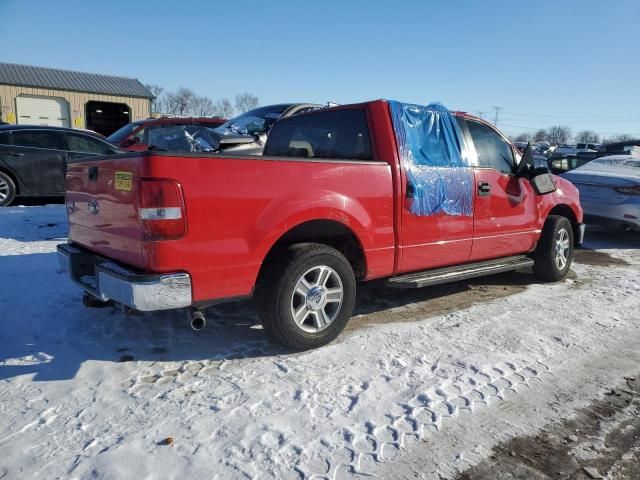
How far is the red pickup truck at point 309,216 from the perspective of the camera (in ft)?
9.91

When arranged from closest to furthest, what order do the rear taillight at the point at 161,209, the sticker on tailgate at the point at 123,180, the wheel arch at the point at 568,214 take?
the rear taillight at the point at 161,209 → the sticker on tailgate at the point at 123,180 → the wheel arch at the point at 568,214

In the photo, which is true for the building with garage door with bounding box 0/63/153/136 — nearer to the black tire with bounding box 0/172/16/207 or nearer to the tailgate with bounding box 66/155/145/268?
the black tire with bounding box 0/172/16/207

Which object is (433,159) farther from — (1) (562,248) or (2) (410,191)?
(1) (562,248)

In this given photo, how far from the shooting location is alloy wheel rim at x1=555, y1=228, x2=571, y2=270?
5.80 metres

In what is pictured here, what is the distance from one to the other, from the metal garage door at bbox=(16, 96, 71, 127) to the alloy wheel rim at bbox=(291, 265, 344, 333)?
103 ft

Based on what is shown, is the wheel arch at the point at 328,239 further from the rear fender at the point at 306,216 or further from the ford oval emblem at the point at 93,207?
the ford oval emblem at the point at 93,207

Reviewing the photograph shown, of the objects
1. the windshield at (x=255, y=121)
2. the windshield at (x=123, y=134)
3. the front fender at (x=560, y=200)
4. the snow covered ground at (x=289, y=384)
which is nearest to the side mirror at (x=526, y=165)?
the front fender at (x=560, y=200)

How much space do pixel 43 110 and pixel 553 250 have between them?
32480 millimetres

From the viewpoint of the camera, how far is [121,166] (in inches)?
124

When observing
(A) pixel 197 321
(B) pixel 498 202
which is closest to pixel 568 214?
(B) pixel 498 202

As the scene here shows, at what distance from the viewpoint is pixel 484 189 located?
4.80 metres

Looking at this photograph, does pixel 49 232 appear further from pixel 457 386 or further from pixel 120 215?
pixel 457 386

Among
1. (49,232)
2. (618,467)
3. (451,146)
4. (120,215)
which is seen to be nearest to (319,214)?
(120,215)

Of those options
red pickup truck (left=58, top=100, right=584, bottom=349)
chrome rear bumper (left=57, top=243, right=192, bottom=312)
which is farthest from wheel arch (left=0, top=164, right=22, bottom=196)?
chrome rear bumper (left=57, top=243, right=192, bottom=312)
